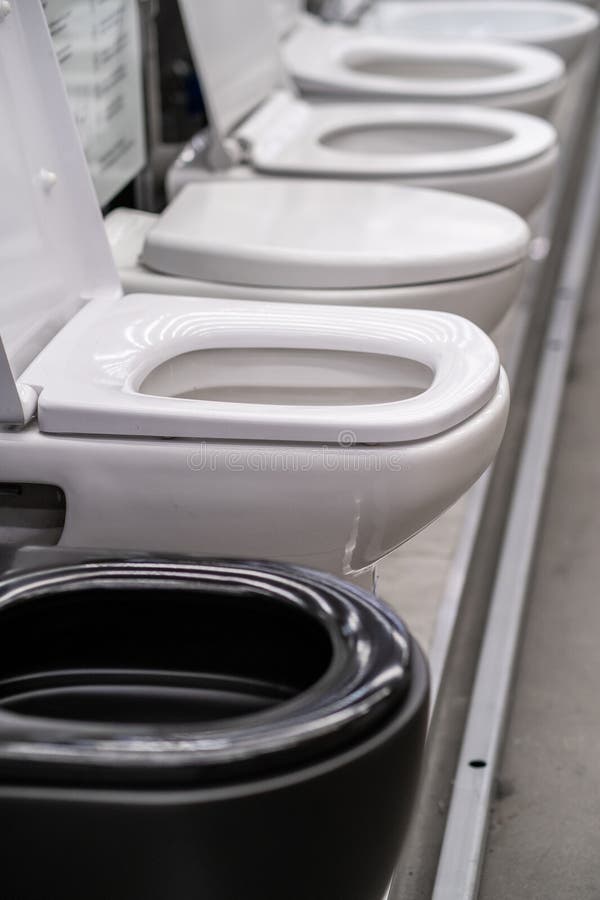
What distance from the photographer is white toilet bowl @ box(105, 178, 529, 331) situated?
1.30 meters

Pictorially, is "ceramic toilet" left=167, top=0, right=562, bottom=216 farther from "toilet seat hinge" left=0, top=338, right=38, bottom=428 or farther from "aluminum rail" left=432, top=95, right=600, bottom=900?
"toilet seat hinge" left=0, top=338, right=38, bottom=428

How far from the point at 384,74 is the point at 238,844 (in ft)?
6.75

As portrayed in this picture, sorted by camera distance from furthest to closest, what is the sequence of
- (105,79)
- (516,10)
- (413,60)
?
(516,10), (413,60), (105,79)

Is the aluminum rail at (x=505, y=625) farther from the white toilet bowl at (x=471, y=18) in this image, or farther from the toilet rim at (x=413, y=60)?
the white toilet bowl at (x=471, y=18)

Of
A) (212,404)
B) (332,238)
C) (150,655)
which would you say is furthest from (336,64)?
(150,655)

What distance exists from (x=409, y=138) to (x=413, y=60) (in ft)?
1.61

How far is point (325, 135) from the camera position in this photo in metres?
1.88

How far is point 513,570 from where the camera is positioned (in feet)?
5.07

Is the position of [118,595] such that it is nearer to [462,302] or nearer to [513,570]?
[462,302]

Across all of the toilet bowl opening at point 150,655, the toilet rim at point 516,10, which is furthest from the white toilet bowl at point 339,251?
the toilet rim at point 516,10

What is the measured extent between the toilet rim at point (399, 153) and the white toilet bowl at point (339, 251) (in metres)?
0.14

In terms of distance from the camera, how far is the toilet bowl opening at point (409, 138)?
1.88 meters

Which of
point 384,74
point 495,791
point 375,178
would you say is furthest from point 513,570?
point 384,74

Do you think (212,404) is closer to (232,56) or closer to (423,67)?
(232,56)
